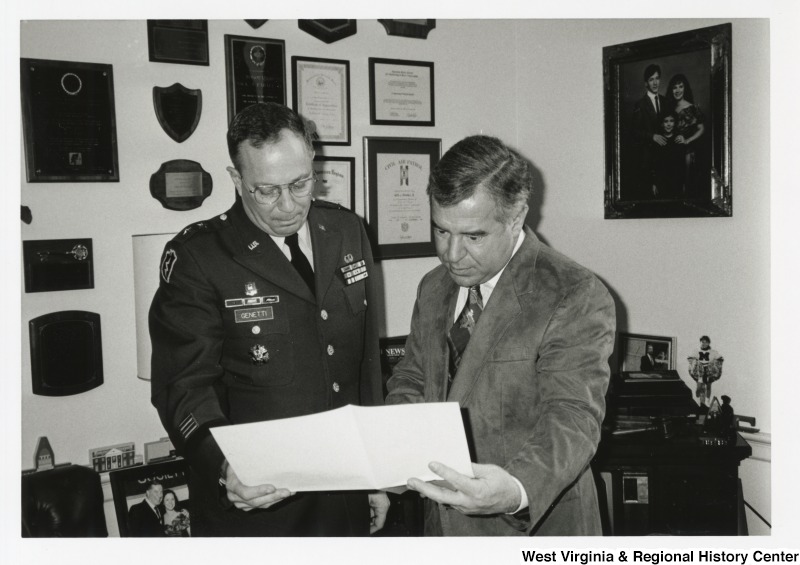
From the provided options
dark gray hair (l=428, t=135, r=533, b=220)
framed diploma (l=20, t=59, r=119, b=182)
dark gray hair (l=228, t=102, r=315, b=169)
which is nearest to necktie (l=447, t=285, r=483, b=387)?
dark gray hair (l=428, t=135, r=533, b=220)

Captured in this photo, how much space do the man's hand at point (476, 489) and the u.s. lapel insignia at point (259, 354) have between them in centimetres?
71

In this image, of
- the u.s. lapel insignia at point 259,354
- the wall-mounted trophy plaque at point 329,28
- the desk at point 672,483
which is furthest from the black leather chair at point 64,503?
the wall-mounted trophy plaque at point 329,28

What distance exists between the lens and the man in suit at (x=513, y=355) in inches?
57.9

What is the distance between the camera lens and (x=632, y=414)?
276 centimetres

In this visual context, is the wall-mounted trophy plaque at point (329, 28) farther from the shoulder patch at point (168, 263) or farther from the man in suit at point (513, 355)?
the man in suit at point (513, 355)

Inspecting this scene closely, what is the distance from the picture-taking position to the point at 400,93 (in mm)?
3182

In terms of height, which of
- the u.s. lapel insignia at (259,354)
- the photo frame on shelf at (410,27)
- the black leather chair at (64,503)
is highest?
the photo frame on shelf at (410,27)

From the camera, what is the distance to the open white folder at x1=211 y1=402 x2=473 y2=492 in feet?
4.26

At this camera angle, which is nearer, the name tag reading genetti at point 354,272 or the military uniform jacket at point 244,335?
the military uniform jacket at point 244,335

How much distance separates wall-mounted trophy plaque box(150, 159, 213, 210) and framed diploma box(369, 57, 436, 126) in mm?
842

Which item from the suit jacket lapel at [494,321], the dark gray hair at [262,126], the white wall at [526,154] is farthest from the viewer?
the white wall at [526,154]

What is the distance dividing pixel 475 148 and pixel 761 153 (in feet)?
5.38

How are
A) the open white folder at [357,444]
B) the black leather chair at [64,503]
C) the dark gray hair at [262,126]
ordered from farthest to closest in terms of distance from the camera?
1. the black leather chair at [64,503]
2. the dark gray hair at [262,126]
3. the open white folder at [357,444]
